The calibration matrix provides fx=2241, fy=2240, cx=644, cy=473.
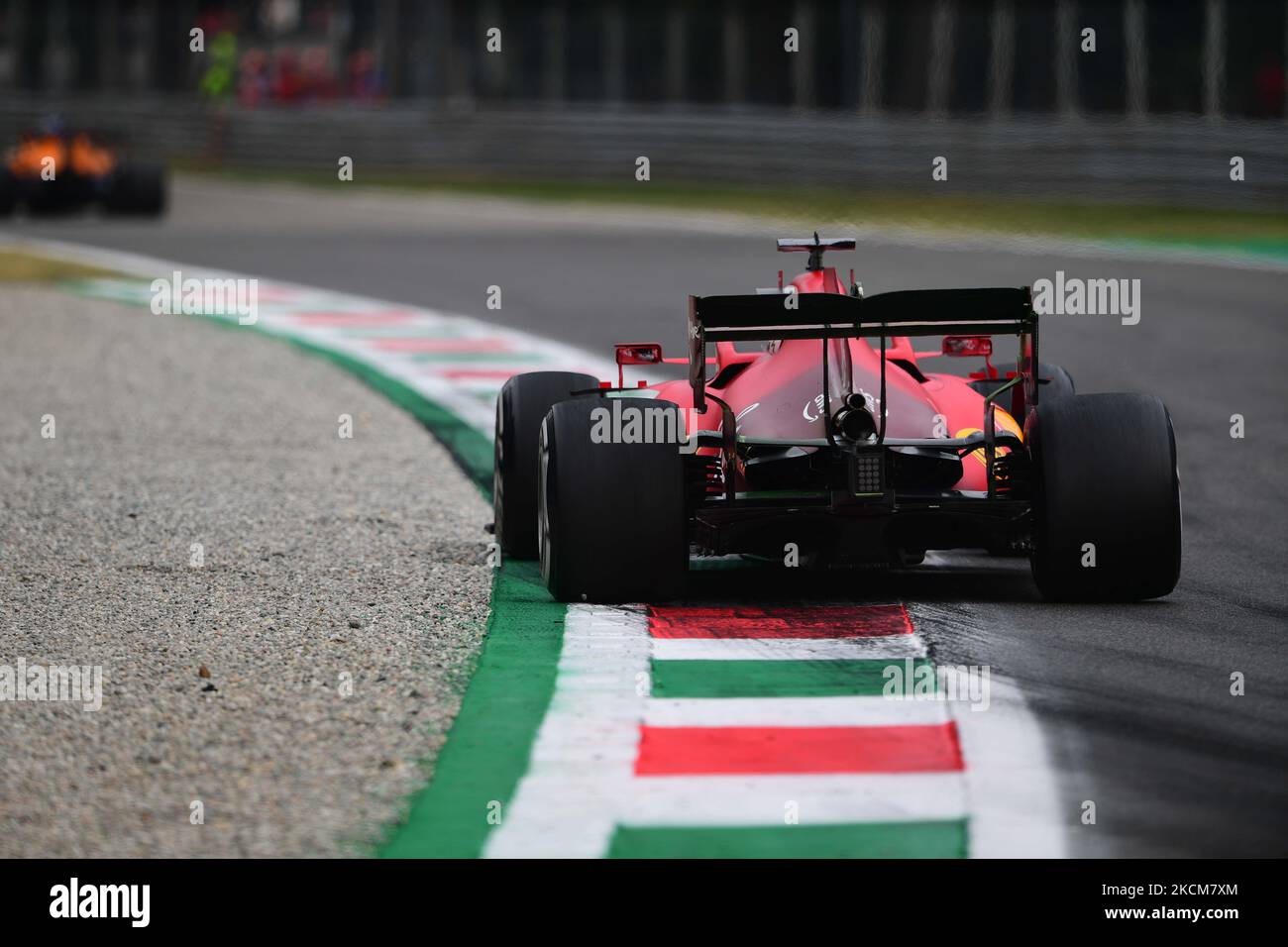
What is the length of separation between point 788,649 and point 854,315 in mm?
1145

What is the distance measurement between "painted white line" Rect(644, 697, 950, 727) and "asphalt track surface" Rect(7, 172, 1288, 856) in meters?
0.32

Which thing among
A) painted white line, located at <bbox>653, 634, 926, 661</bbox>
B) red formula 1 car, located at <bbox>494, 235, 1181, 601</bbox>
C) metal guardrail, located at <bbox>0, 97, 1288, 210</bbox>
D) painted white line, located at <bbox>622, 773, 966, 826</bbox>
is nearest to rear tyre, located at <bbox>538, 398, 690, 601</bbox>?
red formula 1 car, located at <bbox>494, 235, 1181, 601</bbox>

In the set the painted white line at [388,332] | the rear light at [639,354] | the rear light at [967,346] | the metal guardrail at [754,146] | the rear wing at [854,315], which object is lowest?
the painted white line at [388,332]

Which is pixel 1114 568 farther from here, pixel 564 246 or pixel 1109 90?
pixel 1109 90

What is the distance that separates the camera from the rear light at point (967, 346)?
312 inches

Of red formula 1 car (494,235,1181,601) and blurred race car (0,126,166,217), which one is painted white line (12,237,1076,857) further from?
blurred race car (0,126,166,217)

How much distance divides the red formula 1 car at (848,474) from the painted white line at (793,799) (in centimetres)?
172

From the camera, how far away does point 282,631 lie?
264 inches

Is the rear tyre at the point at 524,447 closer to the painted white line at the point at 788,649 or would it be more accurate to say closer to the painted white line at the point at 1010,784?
the painted white line at the point at 788,649

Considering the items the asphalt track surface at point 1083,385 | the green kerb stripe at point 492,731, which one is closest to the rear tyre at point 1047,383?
the asphalt track surface at point 1083,385

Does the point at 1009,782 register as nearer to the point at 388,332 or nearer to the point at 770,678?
the point at 770,678

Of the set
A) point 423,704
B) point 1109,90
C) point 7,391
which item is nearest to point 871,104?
point 1109,90

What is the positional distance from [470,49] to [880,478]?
100ft

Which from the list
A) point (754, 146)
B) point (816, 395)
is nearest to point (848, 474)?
point (816, 395)
